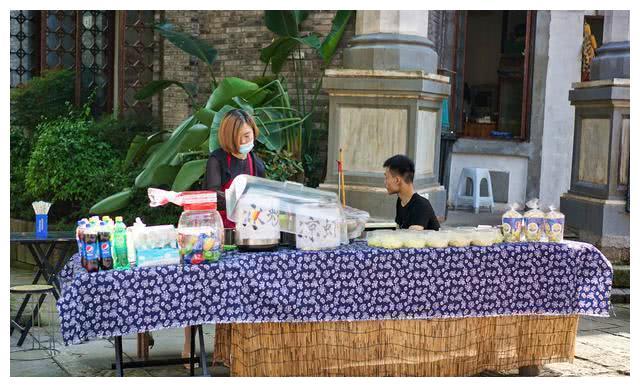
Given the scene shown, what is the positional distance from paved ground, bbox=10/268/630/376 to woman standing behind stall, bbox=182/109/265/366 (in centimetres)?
71

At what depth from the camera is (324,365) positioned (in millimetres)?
5957

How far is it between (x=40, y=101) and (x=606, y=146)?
8.02 m

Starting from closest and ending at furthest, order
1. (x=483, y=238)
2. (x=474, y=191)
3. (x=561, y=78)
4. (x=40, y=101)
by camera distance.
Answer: (x=483, y=238) → (x=40, y=101) → (x=474, y=191) → (x=561, y=78)

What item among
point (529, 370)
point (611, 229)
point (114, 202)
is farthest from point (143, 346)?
point (611, 229)

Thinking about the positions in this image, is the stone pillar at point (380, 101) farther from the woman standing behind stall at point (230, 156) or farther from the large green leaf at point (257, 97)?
the woman standing behind stall at point (230, 156)

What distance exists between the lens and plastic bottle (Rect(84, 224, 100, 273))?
212 inches

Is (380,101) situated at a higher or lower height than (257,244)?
higher

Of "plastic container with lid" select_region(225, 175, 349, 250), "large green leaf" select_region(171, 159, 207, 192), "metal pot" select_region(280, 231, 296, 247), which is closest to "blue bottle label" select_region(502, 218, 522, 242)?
"plastic container with lid" select_region(225, 175, 349, 250)

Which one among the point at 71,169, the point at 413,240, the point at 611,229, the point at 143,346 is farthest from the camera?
the point at 71,169

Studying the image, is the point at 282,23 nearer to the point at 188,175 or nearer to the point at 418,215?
the point at 188,175

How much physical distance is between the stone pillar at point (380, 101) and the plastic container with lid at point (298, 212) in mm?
3726

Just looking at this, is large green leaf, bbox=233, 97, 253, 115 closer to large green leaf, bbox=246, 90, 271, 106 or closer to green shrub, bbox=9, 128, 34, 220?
large green leaf, bbox=246, 90, 271, 106

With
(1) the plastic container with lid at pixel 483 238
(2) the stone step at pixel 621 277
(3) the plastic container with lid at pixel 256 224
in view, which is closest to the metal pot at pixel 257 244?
(3) the plastic container with lid at pixel 256 224

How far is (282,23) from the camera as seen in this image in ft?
38.1
